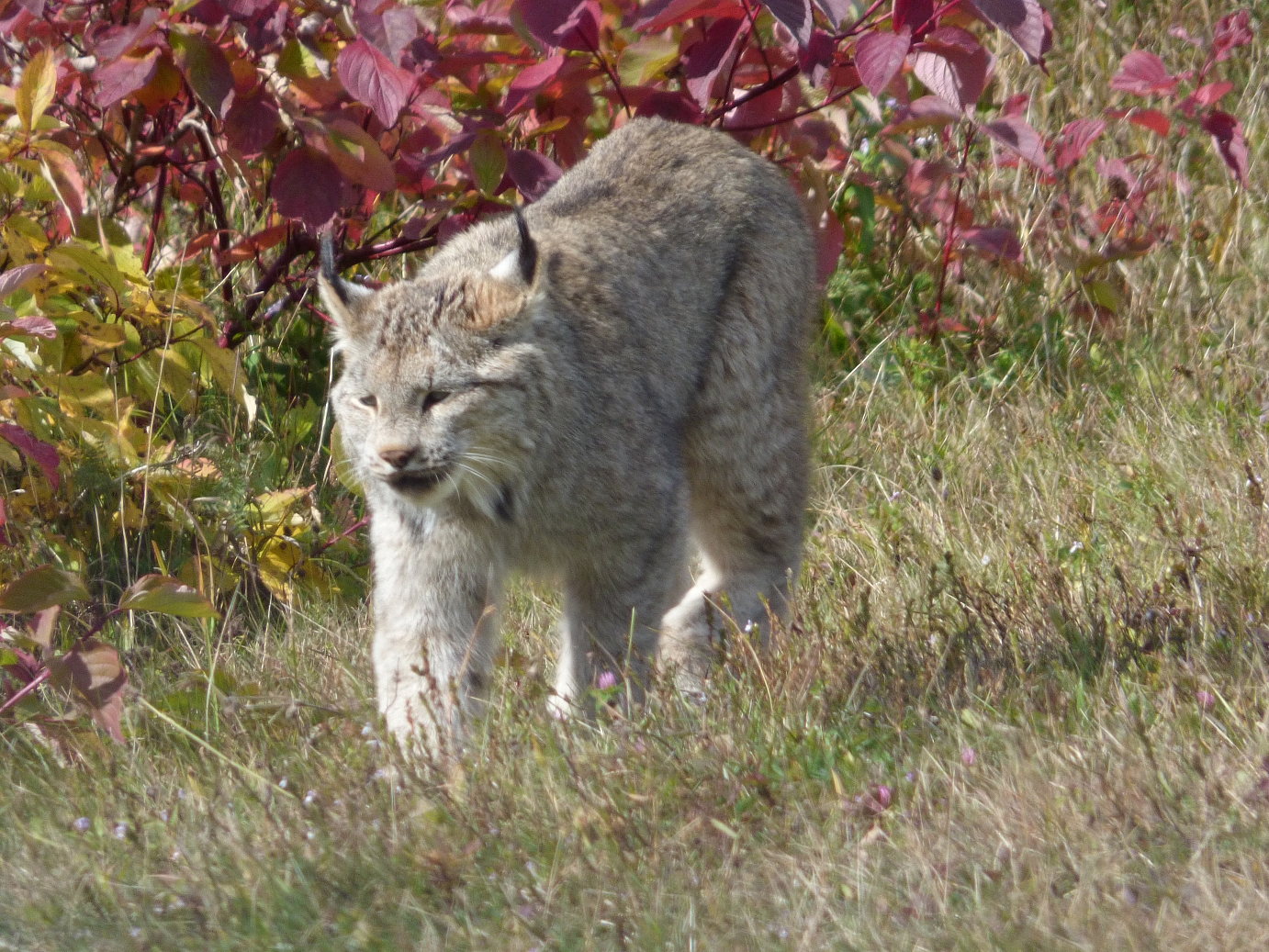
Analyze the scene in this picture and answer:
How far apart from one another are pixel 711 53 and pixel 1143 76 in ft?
5.29

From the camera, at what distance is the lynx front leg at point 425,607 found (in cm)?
360

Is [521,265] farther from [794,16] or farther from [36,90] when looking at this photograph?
[36,90]

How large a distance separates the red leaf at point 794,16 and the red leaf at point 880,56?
0.15 metres

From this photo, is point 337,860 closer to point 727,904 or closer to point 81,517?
point 727,904

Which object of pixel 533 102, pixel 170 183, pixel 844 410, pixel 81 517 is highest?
pixel 533 102

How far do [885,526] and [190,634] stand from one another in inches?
83.5

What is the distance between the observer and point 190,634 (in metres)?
4.41

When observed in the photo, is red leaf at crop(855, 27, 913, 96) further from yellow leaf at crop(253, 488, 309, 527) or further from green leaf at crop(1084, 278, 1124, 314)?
green leaf at crop(1084, 278, 1124, 314)

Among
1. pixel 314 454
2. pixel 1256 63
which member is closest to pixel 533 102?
pixel 314 454

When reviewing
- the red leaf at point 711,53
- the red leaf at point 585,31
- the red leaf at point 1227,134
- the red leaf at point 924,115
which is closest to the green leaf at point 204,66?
the red leaf at point 585,31

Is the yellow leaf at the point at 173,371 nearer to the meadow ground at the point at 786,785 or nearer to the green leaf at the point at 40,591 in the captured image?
the meadow ground at the point at 786,785

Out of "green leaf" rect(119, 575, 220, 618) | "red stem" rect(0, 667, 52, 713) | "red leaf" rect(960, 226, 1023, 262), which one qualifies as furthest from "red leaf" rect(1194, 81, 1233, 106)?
"red stem" rect(0, 667, 52, 713)

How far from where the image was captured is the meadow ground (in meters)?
2.45

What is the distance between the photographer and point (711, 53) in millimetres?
4027
